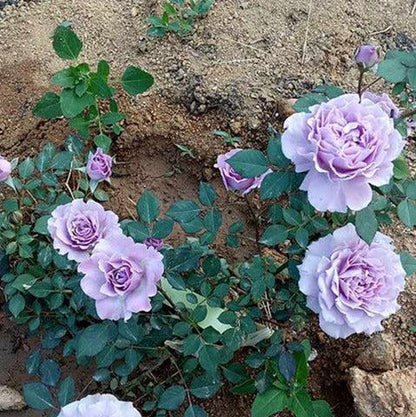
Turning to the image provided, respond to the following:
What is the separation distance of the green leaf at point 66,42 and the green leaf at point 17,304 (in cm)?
63

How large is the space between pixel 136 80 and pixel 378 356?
93 cm

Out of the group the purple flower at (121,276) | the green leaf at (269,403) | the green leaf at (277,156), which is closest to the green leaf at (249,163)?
the green leaf at (277,156)

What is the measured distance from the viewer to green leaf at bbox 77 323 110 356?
55.2 inches

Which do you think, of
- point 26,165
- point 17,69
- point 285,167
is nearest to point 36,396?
point 26,165

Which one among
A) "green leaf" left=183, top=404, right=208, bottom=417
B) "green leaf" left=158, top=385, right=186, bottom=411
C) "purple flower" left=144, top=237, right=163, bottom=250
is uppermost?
"purple flower" left=144, top=237, right=163, bottom=250

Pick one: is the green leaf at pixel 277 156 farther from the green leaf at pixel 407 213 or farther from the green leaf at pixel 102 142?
the green leaf at pixel 102 142

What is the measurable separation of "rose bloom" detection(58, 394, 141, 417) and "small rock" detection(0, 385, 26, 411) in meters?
0.68

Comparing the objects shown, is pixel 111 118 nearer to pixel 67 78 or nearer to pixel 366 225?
pixel 67 78

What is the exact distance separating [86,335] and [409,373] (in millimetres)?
774

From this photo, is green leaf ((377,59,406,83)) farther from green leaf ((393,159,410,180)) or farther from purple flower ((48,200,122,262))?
purple flower ((48,200,122,262))

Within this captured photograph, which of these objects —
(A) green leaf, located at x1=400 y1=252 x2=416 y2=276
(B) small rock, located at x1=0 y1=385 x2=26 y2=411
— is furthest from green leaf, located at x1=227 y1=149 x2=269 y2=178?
(B) small rock, located at x1=0 y1=385 x2=26 y2=411

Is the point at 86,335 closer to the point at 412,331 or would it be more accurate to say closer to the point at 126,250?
the point at 126,250

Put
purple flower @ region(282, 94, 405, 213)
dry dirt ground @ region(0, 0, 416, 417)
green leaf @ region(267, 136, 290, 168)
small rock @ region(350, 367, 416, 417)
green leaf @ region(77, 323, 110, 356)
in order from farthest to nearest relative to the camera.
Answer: dry dirt ground @ region(0, 0, 416, 417), small rock @ region(350, 367, 416, 417), green leaf @ region(77, 323, 110, 356), green leaf @ region(267, 136, 290, 168), purple flower @ region(282, 94, 405, 213)

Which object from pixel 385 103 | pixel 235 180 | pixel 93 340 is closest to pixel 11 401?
pixel 93 340
